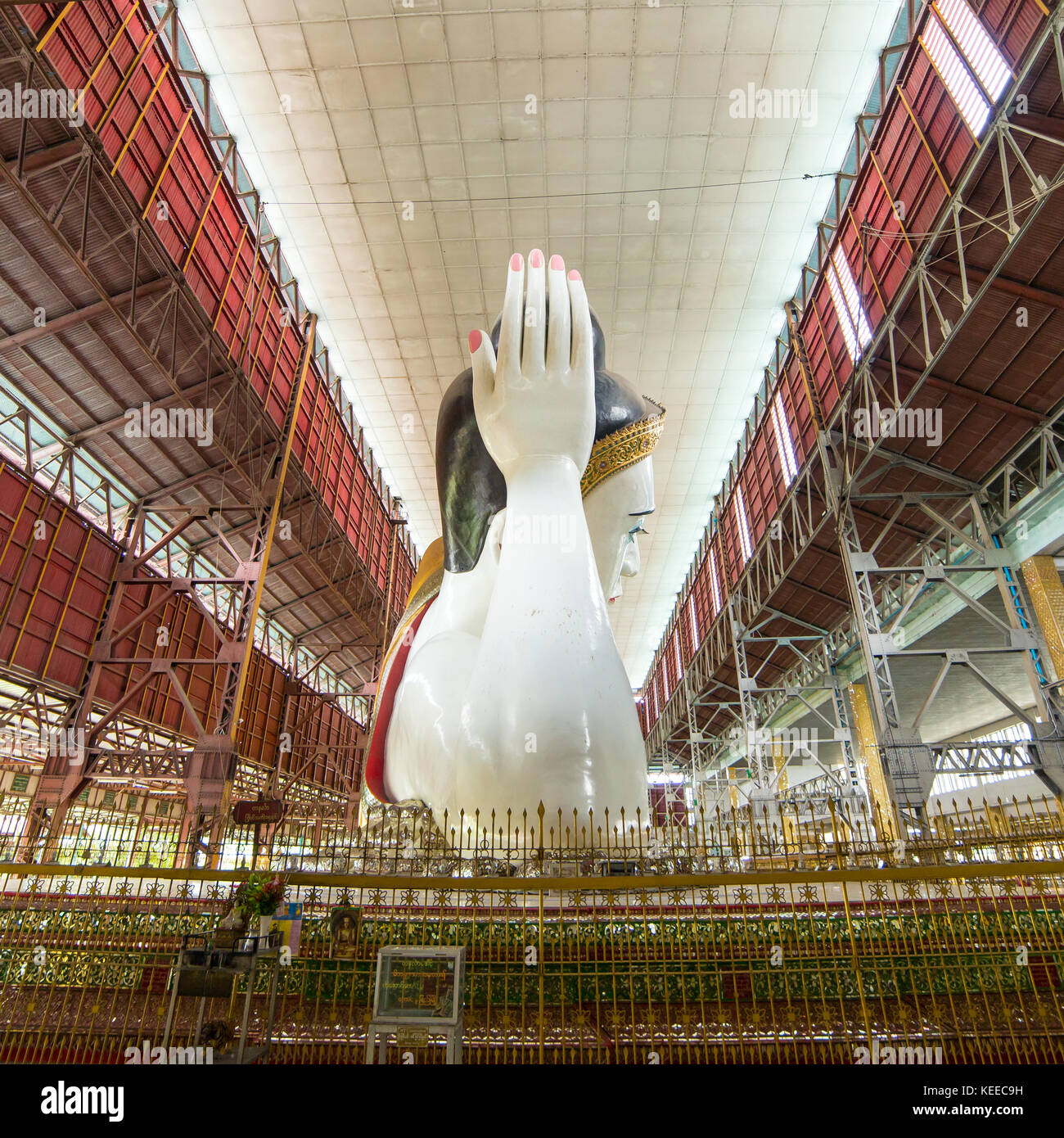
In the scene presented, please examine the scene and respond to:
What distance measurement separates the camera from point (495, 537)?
213 inches

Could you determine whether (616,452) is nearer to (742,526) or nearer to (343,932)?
(343,932)

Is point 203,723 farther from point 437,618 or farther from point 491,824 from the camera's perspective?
point 491,824

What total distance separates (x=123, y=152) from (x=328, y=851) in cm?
1009

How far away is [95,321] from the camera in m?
11.0

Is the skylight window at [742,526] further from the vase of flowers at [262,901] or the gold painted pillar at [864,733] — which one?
the vase of flowers at [262,901]

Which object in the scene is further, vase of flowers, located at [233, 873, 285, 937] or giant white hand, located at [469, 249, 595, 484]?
giant white hand, located at [469, 249, 595, 484]

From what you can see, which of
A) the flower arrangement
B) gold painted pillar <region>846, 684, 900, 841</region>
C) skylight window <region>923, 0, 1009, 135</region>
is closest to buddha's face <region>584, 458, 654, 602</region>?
the flower arrangement

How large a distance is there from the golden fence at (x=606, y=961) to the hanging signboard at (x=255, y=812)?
15.3ft

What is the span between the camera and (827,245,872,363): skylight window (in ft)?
38.7

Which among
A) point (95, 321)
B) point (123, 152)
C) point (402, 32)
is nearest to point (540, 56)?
point (402, 32)

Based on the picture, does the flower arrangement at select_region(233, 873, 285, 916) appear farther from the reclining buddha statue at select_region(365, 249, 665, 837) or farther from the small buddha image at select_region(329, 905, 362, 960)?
the reclining buddha statue at select_region(365, 249, 665, 837)

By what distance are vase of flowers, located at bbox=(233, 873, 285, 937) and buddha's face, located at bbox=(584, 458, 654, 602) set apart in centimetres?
327

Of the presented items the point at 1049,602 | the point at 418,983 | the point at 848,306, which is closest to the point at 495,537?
the point at 418,983

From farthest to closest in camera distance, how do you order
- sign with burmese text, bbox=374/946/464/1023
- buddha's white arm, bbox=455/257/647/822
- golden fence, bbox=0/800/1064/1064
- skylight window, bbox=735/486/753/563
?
skylight window, bbox=735/486/753/563, buddha's white arm, bbox=455/257/647/822, golden fence, bbox=0/800/1064/1064, sign with burmese text, bbox=374/946/464/1023
